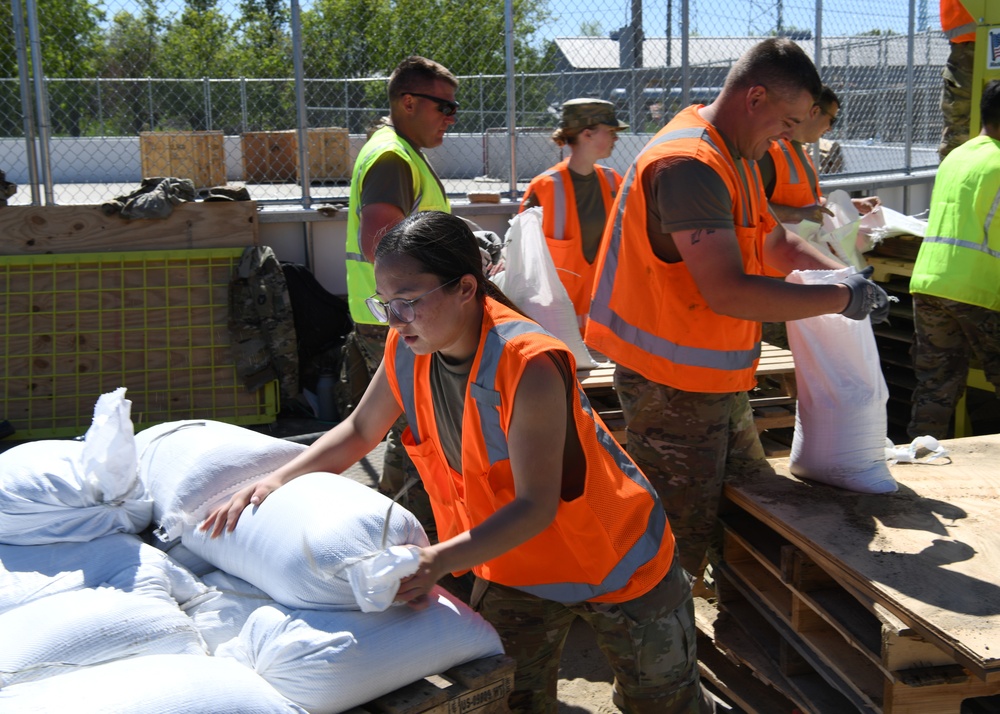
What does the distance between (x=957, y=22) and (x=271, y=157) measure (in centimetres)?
541

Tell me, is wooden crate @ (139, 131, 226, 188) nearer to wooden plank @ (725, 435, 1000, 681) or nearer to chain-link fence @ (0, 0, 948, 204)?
chain-link fence @ (0, 0, 948, 204)

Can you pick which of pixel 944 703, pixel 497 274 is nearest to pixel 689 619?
pixel 944 703

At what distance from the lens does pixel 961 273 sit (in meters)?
4.53

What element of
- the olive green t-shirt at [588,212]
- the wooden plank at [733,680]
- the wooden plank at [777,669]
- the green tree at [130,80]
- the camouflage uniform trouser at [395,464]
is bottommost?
the wooden plank at [733,680]

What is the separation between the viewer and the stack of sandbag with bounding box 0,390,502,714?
5.64 ft

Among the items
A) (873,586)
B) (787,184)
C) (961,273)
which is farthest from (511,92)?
(873,586)

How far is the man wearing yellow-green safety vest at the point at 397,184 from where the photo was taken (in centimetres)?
373

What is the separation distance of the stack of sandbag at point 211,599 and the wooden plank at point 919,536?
2.97 feet

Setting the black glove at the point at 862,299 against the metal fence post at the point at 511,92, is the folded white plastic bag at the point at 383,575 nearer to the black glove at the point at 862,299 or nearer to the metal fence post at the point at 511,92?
the black glove at the point at 862,299

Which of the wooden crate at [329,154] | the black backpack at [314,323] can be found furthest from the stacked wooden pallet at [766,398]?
the wooden crate at [329,154]

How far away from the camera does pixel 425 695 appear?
1890 mm

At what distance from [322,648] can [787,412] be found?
2437 mm

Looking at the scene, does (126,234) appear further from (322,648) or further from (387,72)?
(387,72)

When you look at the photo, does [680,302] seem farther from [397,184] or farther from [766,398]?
[397,184]
